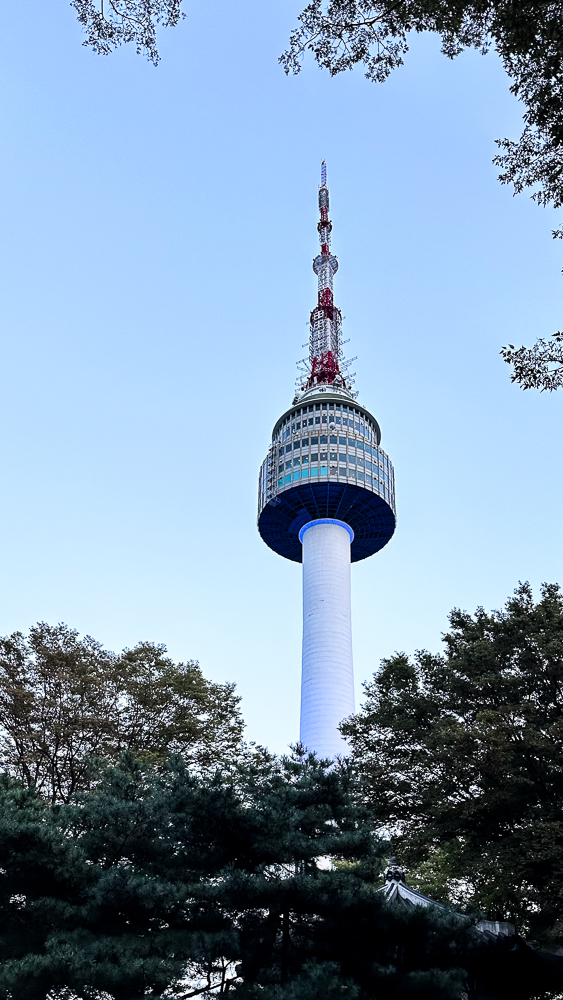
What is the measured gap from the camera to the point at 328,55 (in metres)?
11.7

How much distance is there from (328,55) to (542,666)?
58.0ft

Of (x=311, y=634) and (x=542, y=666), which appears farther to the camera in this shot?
(x=311, y=634)

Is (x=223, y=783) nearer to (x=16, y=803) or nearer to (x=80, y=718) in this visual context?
(x=16, y=803)

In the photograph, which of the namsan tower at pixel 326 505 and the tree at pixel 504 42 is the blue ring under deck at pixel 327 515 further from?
the tree at pixel 504 42

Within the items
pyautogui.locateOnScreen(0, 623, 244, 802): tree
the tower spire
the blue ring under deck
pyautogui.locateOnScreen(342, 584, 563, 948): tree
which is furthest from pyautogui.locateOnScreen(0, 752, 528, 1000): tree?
the tower spire

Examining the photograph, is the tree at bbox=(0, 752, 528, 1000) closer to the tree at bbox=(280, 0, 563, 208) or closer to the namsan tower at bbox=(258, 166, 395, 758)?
the tree at bbox=(280, 0, 563, 208)

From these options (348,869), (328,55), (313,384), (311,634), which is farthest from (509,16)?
(313,384)

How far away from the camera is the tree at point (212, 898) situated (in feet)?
43.8

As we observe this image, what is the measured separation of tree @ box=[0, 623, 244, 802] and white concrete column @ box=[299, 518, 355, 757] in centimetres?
3035

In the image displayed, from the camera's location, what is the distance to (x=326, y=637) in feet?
216

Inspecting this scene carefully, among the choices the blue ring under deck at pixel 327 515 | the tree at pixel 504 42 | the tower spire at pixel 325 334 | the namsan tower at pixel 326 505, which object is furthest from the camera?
the tower spire at pixel 325 334

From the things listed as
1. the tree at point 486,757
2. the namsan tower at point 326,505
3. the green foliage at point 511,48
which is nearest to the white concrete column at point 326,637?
the namsan tower at point 326,505

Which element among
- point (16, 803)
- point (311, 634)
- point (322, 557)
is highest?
point (322, 557)

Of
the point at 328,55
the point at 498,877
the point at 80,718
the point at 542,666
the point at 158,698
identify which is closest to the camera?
the point at 328,55
